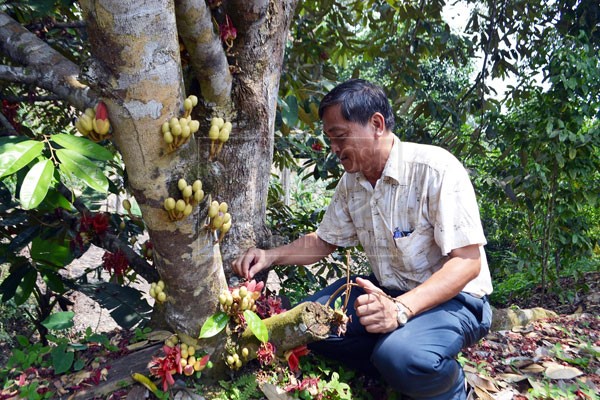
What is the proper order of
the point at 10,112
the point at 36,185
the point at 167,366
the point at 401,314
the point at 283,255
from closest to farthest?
the point at 36,185
the point at 167,366
the point at 401,314
the point at 283,255
the point at 10,112

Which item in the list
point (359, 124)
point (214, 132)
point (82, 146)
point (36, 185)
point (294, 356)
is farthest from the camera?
point (359, 124)

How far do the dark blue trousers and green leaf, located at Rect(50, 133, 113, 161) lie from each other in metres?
1.19

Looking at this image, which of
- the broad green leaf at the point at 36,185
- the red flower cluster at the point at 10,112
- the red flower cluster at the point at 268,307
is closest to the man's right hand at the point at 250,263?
the red flower cluster at the point at 268,307

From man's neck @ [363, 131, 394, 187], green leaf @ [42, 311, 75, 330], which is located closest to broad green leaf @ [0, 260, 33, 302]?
green leaf @ [42, 311, 75, 330]

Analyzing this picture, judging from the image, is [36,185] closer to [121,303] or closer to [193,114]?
[193,114]

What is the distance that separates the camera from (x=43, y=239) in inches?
98.8

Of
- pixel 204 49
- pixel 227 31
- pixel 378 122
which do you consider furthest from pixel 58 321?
pixel 378 122

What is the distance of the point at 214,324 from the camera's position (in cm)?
191

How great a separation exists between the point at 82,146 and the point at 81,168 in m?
0.09

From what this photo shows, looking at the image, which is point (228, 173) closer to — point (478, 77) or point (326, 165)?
point (326, 165)

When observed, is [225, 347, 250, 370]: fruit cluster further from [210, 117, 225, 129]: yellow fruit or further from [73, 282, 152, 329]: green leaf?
[210, 117, 225, 129]: yellow fruit

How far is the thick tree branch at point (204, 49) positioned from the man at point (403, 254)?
0.47 meters

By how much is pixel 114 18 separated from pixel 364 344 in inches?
60.9

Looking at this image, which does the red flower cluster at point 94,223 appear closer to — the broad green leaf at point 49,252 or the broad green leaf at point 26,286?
the broad green leaf at point 49,252
